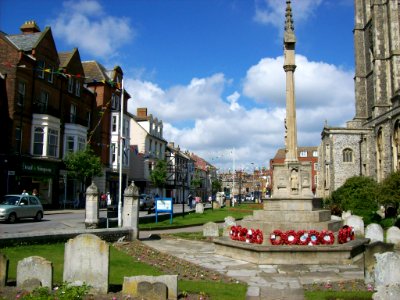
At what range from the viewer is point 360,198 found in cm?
3036

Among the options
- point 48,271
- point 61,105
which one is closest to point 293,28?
point 48,271

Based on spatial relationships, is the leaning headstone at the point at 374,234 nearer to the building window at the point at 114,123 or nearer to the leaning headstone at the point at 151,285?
the leaning headstone at the point at 151,285

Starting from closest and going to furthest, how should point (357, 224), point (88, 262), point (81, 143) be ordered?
1. point (88, 262)
2. point (357, 224)
3. point (81, 143)

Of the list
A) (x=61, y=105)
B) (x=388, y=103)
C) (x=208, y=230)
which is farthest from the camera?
(x=388, y=103)

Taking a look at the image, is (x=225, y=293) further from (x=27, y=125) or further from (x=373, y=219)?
(x=27, y=125)

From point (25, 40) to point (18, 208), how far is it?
63.1 ft

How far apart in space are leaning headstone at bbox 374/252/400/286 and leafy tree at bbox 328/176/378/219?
20.3m

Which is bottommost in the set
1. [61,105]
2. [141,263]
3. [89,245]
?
[141,263]

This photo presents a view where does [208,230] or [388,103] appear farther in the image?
[388,103]

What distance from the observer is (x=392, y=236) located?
15.2 metres

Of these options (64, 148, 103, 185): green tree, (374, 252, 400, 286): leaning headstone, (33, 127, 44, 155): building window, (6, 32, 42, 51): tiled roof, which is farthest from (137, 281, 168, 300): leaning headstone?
(6, 32, 42, 51): tiled roof

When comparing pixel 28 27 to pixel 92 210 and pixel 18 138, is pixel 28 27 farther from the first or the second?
pixel 92 210

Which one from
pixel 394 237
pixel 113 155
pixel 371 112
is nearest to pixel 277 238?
pixel 394 237

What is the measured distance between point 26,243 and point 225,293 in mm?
7632
